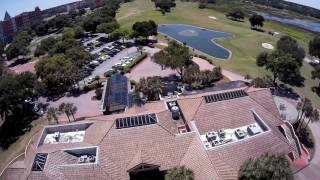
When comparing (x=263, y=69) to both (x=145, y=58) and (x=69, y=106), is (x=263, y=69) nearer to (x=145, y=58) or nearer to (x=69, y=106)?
(x=145, y=58)

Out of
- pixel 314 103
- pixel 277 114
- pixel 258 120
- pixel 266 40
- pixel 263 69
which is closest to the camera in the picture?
pixel 258 120

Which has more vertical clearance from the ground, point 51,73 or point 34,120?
point 51,73

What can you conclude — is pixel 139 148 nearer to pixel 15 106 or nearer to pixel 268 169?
pixel 268 169

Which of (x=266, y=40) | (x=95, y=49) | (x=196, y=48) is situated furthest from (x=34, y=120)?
(x=266, y=40)

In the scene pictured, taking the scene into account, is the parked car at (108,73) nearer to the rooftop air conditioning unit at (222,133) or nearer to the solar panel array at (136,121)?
the solar panel array at (136,121)

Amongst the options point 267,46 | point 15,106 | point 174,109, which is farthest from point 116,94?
point 267,46

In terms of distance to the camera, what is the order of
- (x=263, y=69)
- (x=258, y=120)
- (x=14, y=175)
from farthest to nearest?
(x=263, y=69) → (x=258, y=120) → (x=14, y=175)

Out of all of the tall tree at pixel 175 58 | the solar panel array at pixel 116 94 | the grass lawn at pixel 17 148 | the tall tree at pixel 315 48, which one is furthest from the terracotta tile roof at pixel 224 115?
the tall tree at pixel 315 48
